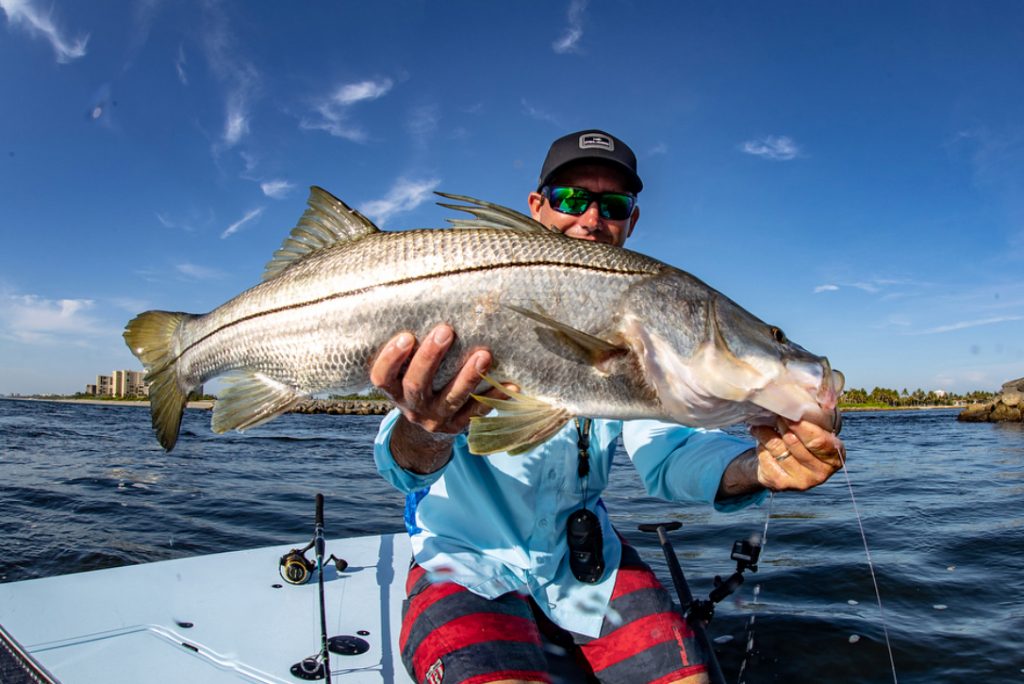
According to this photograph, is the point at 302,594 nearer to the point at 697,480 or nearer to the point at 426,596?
the point at 426,596

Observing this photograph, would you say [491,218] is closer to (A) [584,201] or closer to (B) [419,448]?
(B) [419,448]

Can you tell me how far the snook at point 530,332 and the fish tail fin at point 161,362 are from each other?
1.13 ft

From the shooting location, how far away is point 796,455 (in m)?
2.25

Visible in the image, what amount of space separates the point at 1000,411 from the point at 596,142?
65.6 m

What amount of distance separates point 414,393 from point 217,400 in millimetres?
859

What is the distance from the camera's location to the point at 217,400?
2572 millimetres

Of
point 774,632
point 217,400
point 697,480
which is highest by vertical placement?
point 217,400

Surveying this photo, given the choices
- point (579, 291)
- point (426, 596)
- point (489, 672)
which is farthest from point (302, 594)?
point (579, 291)

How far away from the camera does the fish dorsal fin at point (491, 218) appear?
2.40 meters

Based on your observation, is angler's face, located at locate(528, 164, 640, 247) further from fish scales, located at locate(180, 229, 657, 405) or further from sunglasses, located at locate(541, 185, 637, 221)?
fish scales, located at locate(180, 229, 657, 405)

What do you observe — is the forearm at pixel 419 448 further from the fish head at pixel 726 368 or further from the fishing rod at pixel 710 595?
the fishing rod at pixel 710 595

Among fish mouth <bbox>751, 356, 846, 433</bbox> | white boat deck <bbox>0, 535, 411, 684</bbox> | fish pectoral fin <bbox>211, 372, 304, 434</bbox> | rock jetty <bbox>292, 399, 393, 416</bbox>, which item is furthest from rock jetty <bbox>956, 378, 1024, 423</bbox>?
fish pectoral fin <bbox>211, 372, 304, 434</bbox>

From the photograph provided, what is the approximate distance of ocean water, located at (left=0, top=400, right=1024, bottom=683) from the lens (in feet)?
18.5

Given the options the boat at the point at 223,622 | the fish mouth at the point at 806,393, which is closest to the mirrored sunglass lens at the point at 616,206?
the fish mouth at the point at 806,393
